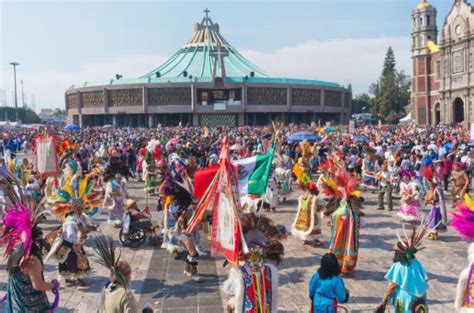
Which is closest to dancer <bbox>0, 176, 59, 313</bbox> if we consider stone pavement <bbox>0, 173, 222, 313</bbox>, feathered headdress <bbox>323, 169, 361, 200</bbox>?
stone pavement <bbox>0, 173, 222, 313</bbox>

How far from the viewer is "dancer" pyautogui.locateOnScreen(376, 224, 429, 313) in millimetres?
4953

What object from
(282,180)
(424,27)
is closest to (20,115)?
(424,27)

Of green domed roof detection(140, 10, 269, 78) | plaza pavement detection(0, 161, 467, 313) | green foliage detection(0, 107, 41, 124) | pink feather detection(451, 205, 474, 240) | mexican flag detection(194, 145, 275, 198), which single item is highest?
green domed roof detection(140, 10, 269, 78)

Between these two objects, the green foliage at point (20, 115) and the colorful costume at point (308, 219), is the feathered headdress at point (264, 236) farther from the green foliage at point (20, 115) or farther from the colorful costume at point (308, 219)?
the green foliage at point (20, 115)

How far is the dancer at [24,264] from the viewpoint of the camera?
4547 mm

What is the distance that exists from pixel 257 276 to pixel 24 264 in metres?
2.35

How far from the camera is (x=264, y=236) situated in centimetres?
518

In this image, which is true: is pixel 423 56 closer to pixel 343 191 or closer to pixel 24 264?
pixel 343 191

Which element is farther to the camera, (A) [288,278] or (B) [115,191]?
(B) [115,191]

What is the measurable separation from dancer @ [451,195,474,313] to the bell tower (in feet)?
202

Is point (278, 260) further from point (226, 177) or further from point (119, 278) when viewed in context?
point (119, 278)

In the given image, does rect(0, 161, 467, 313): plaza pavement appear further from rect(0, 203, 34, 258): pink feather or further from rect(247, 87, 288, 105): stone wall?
rect(247, 87, 288, 105): stone wall

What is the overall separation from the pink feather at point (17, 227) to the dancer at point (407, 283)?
3.80 meters

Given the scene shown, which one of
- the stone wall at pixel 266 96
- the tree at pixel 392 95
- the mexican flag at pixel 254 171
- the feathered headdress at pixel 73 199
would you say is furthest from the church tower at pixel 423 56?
the feathered headdress at pixel 73 199
